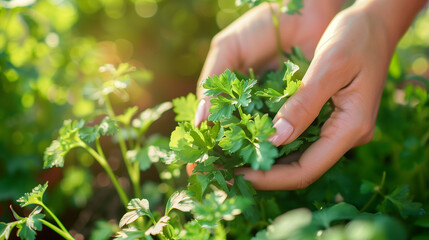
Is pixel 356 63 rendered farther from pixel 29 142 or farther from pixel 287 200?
pixel 29 142

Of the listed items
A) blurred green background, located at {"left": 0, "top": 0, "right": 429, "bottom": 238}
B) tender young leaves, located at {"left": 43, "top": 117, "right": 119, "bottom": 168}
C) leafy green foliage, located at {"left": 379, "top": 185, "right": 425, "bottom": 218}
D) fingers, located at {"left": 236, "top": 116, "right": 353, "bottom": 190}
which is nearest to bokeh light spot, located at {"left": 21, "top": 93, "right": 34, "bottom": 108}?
blurred green background, located at {"left": 0, "top": 0, "right": 429, "bottom": 238}

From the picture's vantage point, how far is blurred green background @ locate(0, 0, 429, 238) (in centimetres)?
171

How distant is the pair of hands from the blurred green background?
0.36 m

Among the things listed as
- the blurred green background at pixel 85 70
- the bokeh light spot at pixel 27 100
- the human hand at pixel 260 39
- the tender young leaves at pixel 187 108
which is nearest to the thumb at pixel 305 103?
the tender young leaves at pixel 187 108

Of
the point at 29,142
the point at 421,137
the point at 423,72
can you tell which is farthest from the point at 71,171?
the point at 423,72

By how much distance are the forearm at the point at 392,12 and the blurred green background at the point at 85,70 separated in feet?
1.07

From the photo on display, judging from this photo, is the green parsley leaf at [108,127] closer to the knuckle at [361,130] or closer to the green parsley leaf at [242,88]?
the green parsley leaf at [242,88]

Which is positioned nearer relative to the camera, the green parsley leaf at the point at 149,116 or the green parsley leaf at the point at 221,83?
the green parsley leaf at the point at 221,83

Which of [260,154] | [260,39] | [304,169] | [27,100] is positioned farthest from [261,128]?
[27,100]

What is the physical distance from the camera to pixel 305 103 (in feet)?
3.27

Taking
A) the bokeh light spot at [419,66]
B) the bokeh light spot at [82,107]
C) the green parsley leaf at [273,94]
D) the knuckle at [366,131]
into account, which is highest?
the bokeh light spot at [82,107]

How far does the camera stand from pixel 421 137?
1.61 m

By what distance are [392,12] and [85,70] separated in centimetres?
164

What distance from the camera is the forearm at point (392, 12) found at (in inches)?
52.6
